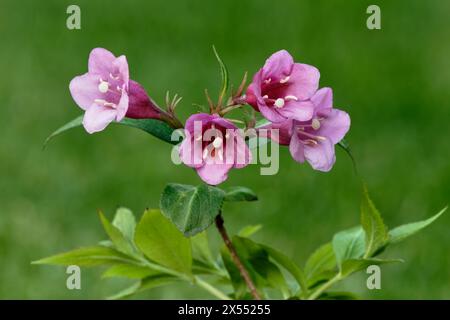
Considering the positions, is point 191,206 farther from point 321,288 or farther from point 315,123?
point 321,288

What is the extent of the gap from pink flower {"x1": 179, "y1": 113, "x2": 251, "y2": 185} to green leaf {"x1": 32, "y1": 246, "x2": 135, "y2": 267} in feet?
1.04

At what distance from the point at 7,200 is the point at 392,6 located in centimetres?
179

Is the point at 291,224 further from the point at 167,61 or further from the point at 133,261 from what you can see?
the point at 133,261

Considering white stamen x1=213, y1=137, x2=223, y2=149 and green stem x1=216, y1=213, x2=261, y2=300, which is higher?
white stamen x1=213, y1=137, x2=223, y2=149

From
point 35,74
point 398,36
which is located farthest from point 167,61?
point 398,36

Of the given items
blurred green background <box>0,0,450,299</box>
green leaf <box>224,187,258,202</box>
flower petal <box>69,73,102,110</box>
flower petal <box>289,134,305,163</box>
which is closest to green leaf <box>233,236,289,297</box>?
green leaf <box>224,187,258,202</box>

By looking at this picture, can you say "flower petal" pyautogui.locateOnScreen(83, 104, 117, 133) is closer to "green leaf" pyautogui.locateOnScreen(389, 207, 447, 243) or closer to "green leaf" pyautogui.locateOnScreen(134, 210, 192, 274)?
"green leaf" pyautogui.locateOnScreen(134, 210, 192, 274)

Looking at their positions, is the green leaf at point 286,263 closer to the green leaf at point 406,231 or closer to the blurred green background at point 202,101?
the green leaf at point 406,231

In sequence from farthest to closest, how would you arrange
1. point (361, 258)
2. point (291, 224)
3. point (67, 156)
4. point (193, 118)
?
point (67, 156) < point (291, 224) < point (361, 258) < point (193, 118)

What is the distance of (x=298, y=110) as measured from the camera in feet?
4.36

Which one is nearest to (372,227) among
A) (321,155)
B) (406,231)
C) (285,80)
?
(406,231)

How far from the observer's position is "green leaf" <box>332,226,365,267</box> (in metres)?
1.59

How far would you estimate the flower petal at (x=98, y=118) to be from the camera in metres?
1.34

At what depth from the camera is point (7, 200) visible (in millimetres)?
3133
